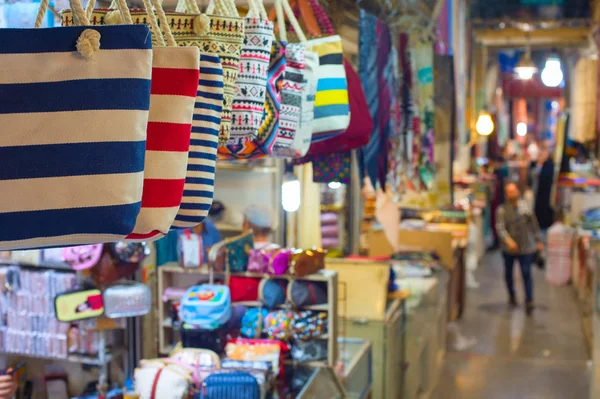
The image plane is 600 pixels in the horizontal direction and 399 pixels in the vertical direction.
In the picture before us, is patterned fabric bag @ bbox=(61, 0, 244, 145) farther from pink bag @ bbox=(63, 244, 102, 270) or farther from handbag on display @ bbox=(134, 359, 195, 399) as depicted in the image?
pink bag @ bbox=(63, 244, 102, 270)

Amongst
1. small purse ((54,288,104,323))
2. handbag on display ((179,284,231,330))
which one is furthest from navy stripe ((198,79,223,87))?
small purse ((54,288,104,323))

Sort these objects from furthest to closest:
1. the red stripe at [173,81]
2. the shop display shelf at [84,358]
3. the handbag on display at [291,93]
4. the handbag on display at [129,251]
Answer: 1. the shop display shelf at [84,358]
2. the handbag on display at [129,251]
3. the handbag on display at [291,93]
4. the red stripe at [173,81]

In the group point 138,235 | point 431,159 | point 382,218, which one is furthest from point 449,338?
point 138,235

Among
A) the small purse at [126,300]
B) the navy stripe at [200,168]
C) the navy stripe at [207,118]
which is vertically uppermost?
the navy stripe at [207,118]

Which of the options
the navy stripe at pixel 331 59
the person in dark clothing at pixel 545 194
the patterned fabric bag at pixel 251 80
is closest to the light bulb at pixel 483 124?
the person in dark clothing at pixel 545 194

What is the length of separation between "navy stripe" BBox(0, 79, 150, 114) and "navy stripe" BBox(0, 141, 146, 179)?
0.15 ft

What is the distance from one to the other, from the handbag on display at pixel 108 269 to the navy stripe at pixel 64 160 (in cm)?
332

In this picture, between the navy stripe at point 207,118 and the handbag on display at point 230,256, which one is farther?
the handbag on display at point 230,256

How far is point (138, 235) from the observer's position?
3.63 feet

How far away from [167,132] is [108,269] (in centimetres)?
322

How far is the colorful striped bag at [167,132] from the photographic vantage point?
3.43 ft

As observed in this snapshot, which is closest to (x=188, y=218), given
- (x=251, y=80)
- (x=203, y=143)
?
(x=203, y=143)

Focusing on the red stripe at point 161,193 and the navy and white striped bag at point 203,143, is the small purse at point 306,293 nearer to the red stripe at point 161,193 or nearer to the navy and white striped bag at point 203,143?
the navy and white striped bag at point 203,143

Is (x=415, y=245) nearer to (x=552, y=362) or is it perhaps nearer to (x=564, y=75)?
(x=552, y=362)
